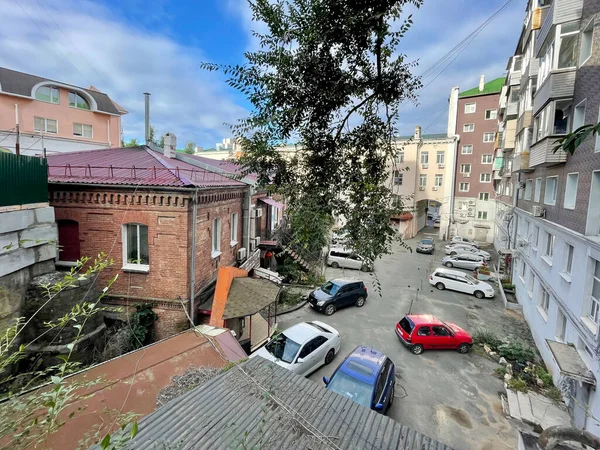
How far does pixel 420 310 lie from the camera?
57.3ft

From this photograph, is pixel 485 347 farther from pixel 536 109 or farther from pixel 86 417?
pixel 86 417

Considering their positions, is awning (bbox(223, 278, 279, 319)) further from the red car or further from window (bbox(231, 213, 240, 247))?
the red car

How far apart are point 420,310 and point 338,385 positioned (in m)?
10.2

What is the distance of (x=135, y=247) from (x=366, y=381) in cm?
872

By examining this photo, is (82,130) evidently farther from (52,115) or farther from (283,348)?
(283,348)

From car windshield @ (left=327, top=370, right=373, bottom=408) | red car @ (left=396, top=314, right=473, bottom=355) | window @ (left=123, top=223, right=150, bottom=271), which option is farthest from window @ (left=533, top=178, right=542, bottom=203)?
window @ (left=123, top=223, right=150, bottom=271)

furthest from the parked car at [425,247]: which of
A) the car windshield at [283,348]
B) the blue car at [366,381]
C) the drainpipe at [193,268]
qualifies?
the drainpipe at [193,268]

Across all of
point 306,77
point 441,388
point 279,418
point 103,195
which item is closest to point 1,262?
point 103,195

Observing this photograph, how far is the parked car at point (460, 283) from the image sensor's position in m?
19.7

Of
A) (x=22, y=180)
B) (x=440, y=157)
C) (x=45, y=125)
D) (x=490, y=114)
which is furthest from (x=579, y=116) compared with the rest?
(x=45, y=125)

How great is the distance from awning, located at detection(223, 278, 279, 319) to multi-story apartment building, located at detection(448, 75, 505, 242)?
3385cm

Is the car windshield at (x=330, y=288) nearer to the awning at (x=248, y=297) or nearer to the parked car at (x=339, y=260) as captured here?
the awning at (x=248, y=297)

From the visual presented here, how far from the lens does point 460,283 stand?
20.4 m

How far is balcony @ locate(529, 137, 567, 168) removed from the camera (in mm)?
12000
